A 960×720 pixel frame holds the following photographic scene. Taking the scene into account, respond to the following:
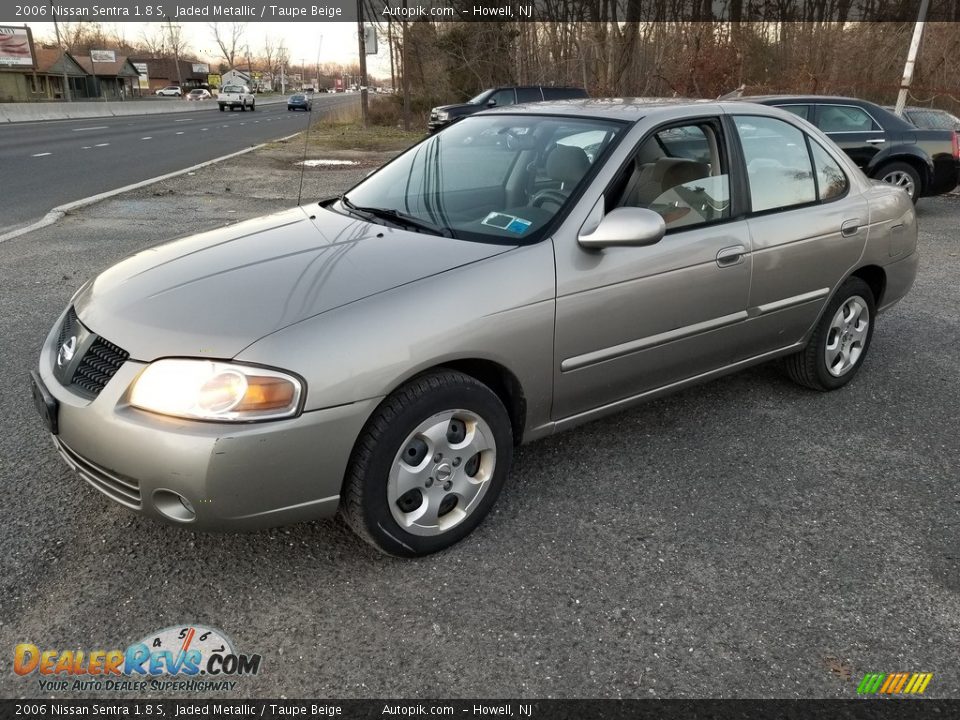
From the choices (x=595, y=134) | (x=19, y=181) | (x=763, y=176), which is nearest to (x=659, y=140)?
(x=595, y=134)

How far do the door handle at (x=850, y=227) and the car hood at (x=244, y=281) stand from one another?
216 centimetres

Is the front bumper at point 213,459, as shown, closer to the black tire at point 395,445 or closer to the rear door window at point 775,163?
the black tire at point 395,445

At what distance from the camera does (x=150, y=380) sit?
240 cm

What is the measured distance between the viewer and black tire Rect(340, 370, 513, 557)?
252 cm

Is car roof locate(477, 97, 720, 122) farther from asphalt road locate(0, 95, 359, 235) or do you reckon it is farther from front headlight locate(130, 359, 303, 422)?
asphalt road locate(0, 95, 359, 235)

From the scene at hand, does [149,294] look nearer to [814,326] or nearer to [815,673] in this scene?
[815,673]

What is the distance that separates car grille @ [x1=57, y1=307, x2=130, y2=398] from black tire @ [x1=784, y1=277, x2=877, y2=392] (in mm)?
3439

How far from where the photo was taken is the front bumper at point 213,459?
2303 mm

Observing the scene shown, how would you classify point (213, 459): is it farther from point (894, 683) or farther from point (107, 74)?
point (107, 74)

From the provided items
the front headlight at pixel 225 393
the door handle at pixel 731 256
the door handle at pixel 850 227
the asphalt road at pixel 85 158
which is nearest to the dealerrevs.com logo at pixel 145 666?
the front headlight at pixel 225 393

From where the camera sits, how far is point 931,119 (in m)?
12.1

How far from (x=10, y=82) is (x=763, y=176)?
7859 centimetres

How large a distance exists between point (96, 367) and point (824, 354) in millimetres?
3603

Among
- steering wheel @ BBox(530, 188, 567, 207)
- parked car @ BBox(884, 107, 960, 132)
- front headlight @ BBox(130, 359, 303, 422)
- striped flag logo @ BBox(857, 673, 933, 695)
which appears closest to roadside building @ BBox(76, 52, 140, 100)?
parked car @ BBox(884, 107, 960, 132)
